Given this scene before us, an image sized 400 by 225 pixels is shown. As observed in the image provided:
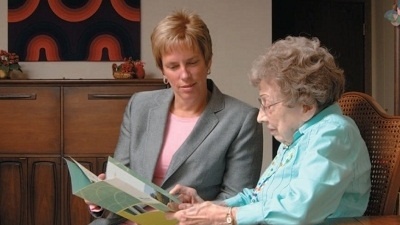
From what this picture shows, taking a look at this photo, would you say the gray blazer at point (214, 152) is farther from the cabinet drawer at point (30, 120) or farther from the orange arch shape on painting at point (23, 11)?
the orange arch shape on painting at point (23, 11)

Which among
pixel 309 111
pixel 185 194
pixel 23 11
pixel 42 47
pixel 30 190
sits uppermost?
pixel 23 11

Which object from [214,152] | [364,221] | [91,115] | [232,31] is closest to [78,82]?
[91,115]

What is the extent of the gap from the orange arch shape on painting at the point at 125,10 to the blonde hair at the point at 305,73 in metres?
2.89

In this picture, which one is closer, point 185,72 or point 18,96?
point 185,72

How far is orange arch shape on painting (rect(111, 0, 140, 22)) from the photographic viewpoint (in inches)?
166

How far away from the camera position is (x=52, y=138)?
3.72 meters

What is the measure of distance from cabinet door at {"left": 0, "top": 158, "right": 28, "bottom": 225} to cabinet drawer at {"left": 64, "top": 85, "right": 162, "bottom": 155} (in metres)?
0.35

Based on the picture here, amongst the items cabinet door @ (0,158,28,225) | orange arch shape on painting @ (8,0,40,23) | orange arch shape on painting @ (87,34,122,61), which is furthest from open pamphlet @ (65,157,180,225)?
orange arch shape on painting @ (8,0,40,23)

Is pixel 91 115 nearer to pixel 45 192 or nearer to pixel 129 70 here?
pixel 129 70

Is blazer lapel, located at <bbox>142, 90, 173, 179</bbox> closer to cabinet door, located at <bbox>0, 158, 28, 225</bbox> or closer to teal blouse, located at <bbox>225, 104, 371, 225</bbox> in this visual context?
teal blouse, located at <bbox>225, 104, 371, 225</bbox>

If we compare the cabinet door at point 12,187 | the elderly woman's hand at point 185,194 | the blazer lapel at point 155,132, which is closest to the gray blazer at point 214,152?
the blazer lapel at point 155,132

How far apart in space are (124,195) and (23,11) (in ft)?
10.5

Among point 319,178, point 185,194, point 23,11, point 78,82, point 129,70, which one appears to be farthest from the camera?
point 23,11

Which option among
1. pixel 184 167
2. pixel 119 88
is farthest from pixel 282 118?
pixel 119 88
